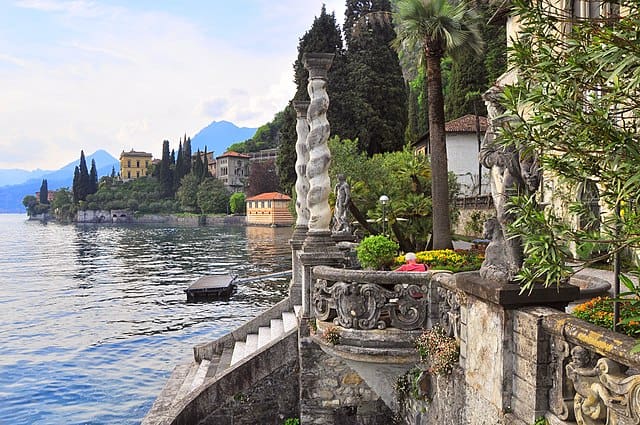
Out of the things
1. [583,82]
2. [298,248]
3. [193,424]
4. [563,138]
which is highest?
[583,82]

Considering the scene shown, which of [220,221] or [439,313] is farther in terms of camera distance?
[220,221]

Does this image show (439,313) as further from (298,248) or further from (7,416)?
(7,416)

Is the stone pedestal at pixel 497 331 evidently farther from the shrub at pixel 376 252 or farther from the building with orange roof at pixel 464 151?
the building with orange roof at pixel 464 151

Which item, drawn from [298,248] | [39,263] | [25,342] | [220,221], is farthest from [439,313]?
[220,221]

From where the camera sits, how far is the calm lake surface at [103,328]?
44.6ft

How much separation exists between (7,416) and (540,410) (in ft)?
42.8

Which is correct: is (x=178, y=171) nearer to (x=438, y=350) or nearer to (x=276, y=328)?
(x=276, y=328)

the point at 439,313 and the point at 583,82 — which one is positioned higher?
the point at 583,82

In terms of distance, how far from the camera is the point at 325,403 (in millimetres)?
8500

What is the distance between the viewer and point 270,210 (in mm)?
91062

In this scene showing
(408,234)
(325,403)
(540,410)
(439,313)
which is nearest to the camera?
(540,410)

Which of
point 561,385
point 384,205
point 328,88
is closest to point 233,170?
point 328,88

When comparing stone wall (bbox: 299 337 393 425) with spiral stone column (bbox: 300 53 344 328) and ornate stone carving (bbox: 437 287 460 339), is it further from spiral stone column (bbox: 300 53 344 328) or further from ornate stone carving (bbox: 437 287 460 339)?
ornate stone carving (bbox: 437 287 460 339)

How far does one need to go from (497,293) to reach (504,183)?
104 cm
